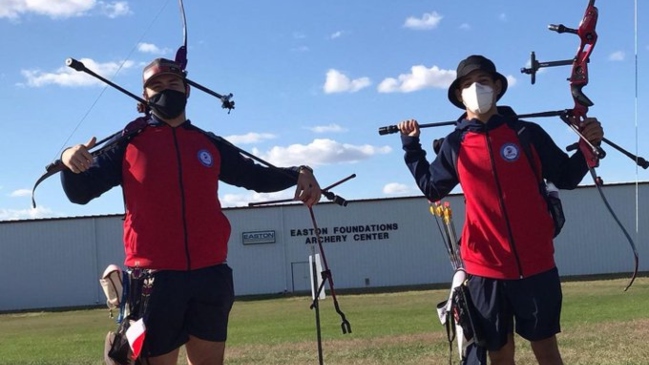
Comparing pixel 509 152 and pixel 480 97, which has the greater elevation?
pixel 480 97

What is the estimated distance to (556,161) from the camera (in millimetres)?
4477

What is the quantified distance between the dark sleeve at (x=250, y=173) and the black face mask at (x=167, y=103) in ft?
1.11

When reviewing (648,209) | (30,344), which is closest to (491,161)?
(30,344)

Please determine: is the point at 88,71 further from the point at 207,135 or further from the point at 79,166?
the point at 207,135

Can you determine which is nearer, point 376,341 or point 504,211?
point 504,211

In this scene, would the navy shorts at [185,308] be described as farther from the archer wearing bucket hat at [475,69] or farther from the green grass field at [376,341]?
the green grass field at [376,341]

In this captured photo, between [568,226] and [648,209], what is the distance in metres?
4.45

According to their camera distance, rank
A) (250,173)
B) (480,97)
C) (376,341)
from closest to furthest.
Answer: (480,97), (250,173), (376,341)

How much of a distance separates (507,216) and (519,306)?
53 centimetres

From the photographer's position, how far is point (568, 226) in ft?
132

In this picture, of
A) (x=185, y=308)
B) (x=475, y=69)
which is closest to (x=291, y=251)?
(x=475, y=69)

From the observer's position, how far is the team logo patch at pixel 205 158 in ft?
14.0

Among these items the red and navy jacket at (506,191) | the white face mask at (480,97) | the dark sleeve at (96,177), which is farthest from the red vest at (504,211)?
the dark sleeve at (96,177)

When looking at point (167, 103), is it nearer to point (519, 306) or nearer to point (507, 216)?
point (507, 216)
